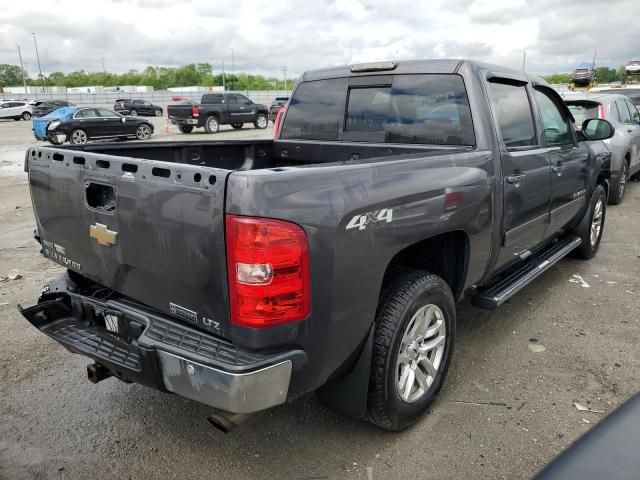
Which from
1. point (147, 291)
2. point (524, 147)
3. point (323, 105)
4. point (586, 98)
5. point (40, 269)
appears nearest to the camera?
point (147, 291)

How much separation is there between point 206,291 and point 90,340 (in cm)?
85

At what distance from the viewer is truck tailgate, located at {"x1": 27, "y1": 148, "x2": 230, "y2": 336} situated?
2.08 m

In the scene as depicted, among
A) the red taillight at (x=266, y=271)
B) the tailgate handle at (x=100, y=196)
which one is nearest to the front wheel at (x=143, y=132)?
the tailgate handle at (x=100, y=196)

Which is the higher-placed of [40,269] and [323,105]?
[323,105]

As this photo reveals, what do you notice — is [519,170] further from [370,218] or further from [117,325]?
[117,325]

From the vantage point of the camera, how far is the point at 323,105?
13.5 feet

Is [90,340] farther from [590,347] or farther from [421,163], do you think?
[590,347]

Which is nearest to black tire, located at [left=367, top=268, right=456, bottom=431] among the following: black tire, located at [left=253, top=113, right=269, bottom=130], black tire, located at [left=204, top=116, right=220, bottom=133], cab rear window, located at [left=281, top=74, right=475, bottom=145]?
cab rear window, located at [left=281, top=74, right=475, bottom=145]

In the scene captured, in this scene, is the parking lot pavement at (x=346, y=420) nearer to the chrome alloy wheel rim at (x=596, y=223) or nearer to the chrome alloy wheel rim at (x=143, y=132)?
the chrome alloy wheel rim at (x=596, y=223)

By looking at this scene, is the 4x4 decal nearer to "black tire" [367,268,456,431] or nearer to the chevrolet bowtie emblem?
"black tire" [367,268,456,431]

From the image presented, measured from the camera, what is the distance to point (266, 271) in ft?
6.56

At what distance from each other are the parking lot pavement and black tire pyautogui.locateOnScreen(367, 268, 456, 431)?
16cm

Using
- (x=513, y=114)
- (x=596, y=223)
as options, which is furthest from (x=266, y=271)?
(x=596, y=223)

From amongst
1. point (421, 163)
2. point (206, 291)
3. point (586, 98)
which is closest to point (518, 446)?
point (421, 163)
